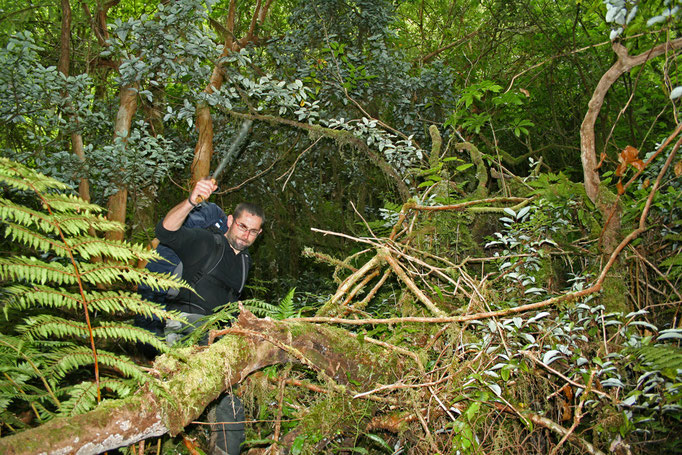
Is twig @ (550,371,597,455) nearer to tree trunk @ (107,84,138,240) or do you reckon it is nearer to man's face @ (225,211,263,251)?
man's face @ (225,211,263,251)

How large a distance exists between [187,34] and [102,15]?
1150 mm

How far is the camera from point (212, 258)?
334cm

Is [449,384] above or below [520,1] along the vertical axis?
below

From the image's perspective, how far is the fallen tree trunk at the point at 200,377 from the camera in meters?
1.38

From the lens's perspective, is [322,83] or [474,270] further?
[322,83]

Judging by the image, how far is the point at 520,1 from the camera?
637 centimetres

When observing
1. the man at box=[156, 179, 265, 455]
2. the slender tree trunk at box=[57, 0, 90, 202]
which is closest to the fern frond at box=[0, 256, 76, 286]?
the man at box=[156, 179, 265, 455]

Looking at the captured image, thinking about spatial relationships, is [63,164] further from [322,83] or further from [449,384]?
[449,384]

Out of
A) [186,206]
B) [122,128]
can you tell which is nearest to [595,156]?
[186,206]

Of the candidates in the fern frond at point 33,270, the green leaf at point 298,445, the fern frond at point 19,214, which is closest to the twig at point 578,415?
the green leaf at point 298,445

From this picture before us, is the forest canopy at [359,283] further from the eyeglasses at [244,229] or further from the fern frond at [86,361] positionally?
the eyeglasses at [244,229]

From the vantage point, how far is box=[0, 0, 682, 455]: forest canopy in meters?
1.69

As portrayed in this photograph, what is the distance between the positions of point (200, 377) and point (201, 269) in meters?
1.65

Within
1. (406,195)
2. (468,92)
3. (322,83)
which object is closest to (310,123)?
(322,83)
